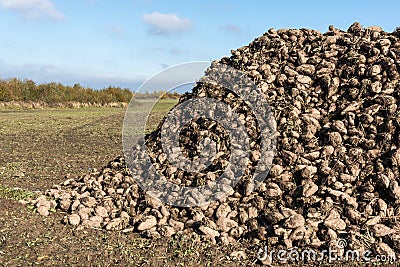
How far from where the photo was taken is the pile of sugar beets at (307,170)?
4.49 m

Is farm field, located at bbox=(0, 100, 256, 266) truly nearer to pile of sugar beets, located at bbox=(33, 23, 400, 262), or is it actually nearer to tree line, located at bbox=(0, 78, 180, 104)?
pile of sugar beets, located at bbox=(33, 23, 400, 262)

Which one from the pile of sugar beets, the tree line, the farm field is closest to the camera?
the farm field

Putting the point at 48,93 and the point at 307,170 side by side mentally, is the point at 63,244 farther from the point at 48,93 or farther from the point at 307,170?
the point at 48,93

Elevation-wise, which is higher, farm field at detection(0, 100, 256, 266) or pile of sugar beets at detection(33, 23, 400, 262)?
pile of sugar beets at detection(33, 23, 400, 262)

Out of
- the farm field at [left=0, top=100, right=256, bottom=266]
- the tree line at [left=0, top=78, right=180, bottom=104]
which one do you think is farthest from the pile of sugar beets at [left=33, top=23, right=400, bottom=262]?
the tree line at [left=0, top=78, right=180, bottom=104]

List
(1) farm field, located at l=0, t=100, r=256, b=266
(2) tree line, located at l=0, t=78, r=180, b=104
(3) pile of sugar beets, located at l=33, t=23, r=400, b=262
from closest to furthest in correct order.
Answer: (1) farm field, located at l=0, t=100, r=256, b=266
(3) pile of sugar beets, located at l=33, t=23, r=400, b=262
(2) tree line, located at l=0, t=78, r=180, b=104

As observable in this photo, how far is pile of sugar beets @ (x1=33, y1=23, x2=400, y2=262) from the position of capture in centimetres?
449

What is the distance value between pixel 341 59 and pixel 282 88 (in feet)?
3.33

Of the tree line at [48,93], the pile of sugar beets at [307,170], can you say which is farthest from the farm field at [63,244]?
the tree line at [48,93]

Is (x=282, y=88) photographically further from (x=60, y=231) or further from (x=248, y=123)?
(x=60, y=231)

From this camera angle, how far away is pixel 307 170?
4.94 meters

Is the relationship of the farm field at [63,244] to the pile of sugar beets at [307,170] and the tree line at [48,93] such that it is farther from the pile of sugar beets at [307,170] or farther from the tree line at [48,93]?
the tree line at [48,93]

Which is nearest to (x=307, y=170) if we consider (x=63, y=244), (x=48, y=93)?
(x=63, y=244)

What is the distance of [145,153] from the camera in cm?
620
